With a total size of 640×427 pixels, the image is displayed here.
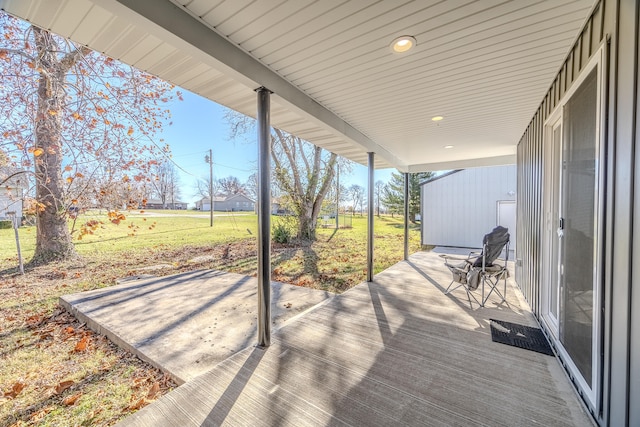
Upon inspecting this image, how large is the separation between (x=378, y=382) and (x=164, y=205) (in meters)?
6.28

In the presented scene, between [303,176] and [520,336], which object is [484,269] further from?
[303,176]

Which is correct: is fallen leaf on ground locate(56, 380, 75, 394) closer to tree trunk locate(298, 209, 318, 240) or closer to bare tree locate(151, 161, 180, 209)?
bare tree locate(151, 161, 180, 209)

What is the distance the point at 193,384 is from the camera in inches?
75.0

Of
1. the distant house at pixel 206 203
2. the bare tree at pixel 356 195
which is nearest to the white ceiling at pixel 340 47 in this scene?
the distant house at pixel 206 203

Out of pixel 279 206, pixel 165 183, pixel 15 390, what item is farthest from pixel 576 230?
pixel 279 206

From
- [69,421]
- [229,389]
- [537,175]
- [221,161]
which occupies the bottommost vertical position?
[69,421]

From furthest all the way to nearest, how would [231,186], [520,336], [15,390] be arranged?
[231,186], [520,336], [15,390]

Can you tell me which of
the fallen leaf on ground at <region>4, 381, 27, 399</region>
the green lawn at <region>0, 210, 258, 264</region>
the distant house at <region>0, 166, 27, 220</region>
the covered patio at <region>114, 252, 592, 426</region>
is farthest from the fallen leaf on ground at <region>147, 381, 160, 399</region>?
the distant house at <region>0, 166, 27, 220</region>

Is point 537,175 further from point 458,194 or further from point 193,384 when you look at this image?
point 458,194

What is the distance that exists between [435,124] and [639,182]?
2.87 meters

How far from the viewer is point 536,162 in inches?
125

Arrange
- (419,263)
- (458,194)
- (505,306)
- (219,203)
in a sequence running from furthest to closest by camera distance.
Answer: (219,203) < (458,194) < (419,263) < (505,306)

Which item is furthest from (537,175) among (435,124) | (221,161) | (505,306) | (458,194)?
(221,161)

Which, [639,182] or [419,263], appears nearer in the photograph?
[639,182]
